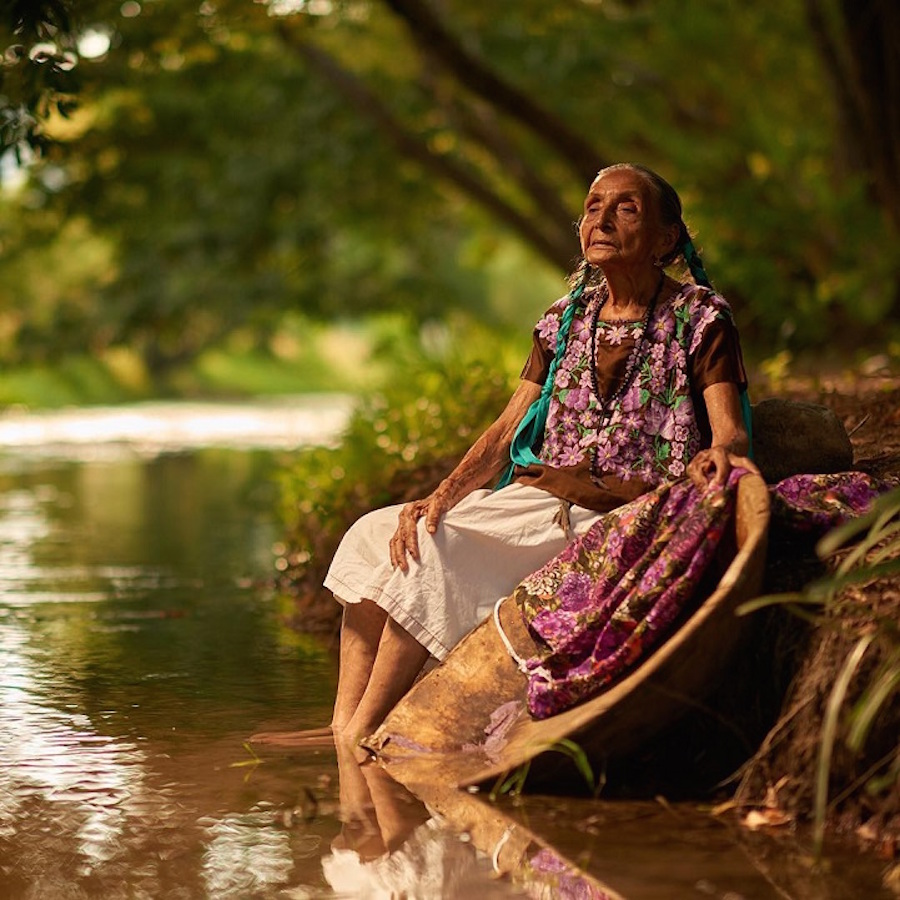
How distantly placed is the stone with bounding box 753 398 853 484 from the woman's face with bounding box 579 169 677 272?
2.93 ft

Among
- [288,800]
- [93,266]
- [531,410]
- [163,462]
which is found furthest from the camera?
[93,266]

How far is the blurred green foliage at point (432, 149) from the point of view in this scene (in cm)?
1627

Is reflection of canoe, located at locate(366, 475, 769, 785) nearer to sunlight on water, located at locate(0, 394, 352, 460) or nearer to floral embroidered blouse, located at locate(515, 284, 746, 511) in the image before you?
floral embroidered blouse, located at locate(515, 284, 746, 511)

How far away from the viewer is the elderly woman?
5824mm

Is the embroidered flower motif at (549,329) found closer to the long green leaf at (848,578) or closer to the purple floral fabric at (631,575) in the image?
the purple floral fabric at (631,575)

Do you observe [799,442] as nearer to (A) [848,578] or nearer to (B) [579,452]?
(B) [579,452]

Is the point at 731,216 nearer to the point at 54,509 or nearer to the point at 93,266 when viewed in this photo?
the point at 54,509

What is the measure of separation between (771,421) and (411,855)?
2400 millimetres

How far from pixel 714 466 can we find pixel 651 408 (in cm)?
54

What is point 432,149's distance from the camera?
23.3 metres

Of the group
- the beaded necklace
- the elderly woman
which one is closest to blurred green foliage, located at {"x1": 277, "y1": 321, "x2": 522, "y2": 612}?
the elderly woman

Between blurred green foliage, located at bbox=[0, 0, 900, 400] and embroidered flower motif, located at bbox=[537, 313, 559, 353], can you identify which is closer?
embroidered flower motif, located at bbox=[537, 313, 559, 353]

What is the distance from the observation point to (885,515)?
15.1ft

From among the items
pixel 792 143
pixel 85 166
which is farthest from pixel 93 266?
pixel 792 143
